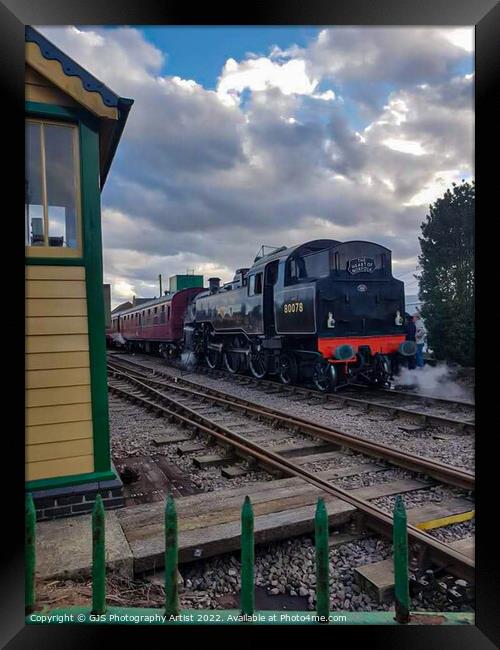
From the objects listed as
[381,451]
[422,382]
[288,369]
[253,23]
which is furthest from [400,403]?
[253,23]

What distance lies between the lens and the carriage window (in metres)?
8.73

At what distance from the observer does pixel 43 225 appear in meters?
2.68

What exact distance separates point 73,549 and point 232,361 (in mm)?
8752

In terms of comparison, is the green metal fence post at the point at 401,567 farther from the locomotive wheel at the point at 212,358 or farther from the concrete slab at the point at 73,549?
the locomotive wheel at the point at 212,358

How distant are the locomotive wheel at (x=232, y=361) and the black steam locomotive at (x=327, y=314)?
1.51 meters

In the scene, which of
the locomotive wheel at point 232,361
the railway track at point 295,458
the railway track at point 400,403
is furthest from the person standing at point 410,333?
the locomotive wheel at point 232,361

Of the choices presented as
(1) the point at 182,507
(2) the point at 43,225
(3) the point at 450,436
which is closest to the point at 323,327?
(3) the point at 450,436

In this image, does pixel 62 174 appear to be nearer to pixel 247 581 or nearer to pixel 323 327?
pixel 247 581

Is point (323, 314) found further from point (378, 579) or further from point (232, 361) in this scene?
point (378, 579)

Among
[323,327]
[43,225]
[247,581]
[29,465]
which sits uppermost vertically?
[43,225]

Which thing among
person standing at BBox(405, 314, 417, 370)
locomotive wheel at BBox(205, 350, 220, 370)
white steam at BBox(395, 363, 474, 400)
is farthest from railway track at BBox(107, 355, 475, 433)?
locomotive wheel at BBox(205, 350, 220, 370)

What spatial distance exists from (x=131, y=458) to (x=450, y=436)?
3653 mm

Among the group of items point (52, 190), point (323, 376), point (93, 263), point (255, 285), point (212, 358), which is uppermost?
point (52, 190)

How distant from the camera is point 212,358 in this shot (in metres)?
12.3
